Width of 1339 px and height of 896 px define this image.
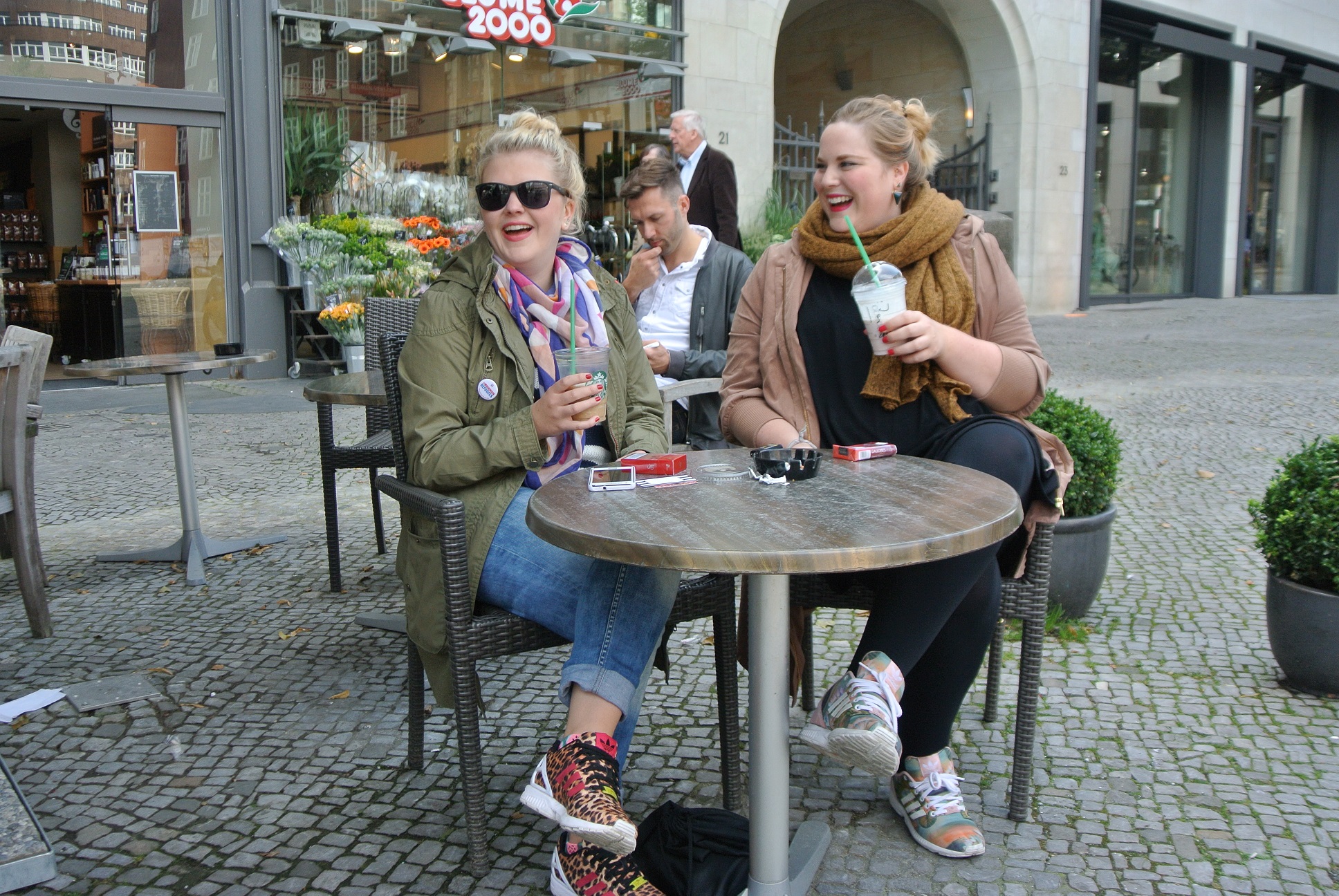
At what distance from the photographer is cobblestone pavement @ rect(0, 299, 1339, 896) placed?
7.42 ft

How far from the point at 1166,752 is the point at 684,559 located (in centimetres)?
177

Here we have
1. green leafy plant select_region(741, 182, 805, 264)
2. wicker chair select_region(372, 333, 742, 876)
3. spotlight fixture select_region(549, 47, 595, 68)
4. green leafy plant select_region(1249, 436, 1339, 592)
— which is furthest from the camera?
green leafy plant select_region(741, 182, 805, 264)

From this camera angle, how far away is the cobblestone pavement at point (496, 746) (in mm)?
2262

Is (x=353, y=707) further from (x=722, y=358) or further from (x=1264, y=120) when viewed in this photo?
(x=1264, y=120)

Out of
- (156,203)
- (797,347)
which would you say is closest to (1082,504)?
(797,347)

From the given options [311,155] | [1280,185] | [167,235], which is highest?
[1280,185]

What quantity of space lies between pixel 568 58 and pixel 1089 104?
9196mm

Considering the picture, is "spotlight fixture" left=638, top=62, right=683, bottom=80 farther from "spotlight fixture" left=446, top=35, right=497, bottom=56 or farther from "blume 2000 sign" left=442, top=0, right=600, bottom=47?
"spotlight fixture" left=446, top=35, right=497, bottom=56

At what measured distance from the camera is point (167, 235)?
32.0ft

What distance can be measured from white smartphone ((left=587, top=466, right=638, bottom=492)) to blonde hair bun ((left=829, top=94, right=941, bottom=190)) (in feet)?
3.21

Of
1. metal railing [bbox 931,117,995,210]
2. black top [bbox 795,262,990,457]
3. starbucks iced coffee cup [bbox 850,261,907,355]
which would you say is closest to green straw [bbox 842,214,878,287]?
starbucks iced coffee cup [bbox 850,261,907,355]

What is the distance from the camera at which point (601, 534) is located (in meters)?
1.73

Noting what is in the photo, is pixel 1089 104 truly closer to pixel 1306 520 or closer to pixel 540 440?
pixel 1306 520

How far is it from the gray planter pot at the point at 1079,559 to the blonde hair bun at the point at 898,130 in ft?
4.39
